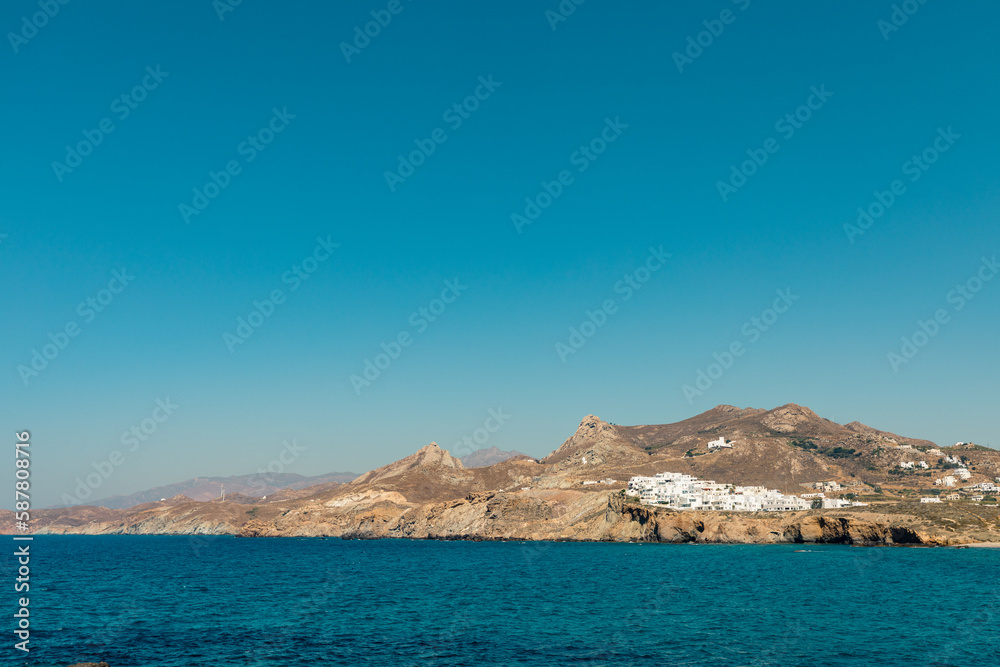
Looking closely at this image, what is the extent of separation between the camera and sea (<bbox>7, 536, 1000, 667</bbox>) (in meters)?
46.7

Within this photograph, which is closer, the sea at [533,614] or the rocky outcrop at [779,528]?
the sea at [533,614]

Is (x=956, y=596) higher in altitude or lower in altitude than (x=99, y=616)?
lower

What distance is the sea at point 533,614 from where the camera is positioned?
4666cm

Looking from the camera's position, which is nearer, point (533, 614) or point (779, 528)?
point (533, 614)

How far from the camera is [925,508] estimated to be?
531 ft

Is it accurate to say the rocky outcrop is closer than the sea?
No

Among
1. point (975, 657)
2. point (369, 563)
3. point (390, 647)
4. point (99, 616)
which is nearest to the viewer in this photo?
point (975, 657)

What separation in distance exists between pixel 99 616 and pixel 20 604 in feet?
52.4

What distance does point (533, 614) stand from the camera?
6344cm

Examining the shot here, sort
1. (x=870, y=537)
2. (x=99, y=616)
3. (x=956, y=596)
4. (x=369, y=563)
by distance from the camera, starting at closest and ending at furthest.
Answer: (x=99, y=616), (x=956, y=596), (x=369, y=563), (x=870, y=537)

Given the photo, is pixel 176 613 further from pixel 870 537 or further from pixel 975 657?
pixel 870 537

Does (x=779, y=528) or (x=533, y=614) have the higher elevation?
(x=533, y=614)

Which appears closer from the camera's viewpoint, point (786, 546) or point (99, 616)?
point (99, 616)

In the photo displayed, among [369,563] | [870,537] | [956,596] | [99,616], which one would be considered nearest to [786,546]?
[870,537]
